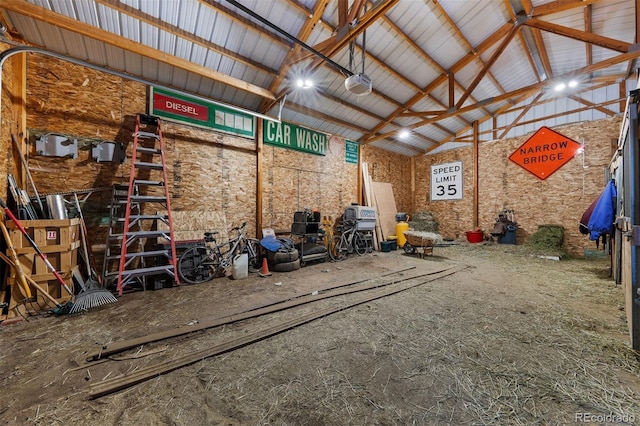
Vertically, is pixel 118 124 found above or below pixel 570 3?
below

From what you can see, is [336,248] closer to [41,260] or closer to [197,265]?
[197,265]

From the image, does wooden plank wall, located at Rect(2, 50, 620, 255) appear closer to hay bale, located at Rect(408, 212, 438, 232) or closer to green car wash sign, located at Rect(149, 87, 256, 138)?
green car wash sign, located at Rect(149, 87, 256, 138)

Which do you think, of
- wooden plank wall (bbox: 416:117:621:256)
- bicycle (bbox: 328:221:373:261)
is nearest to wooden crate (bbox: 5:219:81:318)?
bicycle (bbox: 328:221:373:261)

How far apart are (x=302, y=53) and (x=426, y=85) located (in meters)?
4.04

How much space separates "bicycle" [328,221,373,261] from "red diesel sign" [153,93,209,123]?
424cm

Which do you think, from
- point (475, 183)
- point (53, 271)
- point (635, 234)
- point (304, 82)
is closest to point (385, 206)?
point (475, 183)

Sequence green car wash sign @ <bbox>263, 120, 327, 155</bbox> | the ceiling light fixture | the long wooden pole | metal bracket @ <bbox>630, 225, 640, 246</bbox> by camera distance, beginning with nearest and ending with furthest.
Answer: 1. metal bracket @ <bbox>630, 225, 640, 246</bbox>
2. the ceiling light fixture
3. green car wash sign @ <bbox>263, 120, 327, 155</bbox>
4. the long wooden pole

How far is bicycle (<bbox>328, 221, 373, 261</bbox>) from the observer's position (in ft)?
20.4

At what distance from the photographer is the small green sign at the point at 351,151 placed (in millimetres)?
7863

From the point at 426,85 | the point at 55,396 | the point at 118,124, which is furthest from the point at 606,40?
the point at 118,124

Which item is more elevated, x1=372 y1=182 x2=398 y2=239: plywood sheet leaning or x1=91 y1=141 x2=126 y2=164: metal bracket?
x1=91 y1=141 x2=126 y2=164: metal bracket

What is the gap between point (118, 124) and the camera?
412 cm

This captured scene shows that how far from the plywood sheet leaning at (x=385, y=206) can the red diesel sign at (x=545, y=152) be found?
14.3 feet

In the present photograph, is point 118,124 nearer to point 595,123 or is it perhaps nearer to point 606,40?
point 606,40
